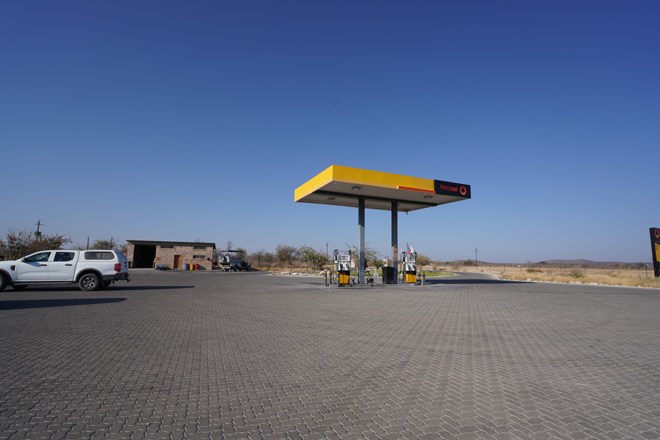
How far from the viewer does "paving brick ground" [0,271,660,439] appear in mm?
3377

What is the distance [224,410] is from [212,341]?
336cm

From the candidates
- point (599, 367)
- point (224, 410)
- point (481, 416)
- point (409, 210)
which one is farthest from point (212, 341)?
point (409, 210)

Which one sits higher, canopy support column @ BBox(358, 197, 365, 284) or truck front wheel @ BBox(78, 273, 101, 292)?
canopy support column @ BBox(358, 197, 365, 284)

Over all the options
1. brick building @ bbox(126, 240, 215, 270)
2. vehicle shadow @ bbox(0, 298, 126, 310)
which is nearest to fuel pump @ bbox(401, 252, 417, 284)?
vehicle shadow @ bbox(0, 298, 126, 310)

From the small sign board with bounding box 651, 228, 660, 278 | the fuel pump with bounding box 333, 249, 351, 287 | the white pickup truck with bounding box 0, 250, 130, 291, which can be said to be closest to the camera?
the white pickup truck with bounding box 0, 250, 130, 291

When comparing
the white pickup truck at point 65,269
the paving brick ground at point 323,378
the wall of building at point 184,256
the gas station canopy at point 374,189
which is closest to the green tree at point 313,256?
the wall of building at point 184,256

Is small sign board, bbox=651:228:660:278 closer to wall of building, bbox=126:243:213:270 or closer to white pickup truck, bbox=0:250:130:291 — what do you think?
white pickup truck, bbox=0:250:130:291

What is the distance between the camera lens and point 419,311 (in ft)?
37.0

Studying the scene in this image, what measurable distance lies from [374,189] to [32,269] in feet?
57.8

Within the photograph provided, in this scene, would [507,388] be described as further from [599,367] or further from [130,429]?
[130,429]

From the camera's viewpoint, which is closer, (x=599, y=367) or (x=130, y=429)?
(x=130, y=429)

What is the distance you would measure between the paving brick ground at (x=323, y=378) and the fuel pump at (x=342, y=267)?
40.0 ft

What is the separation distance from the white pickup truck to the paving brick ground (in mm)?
6926

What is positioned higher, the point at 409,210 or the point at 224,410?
the point at 409,210
